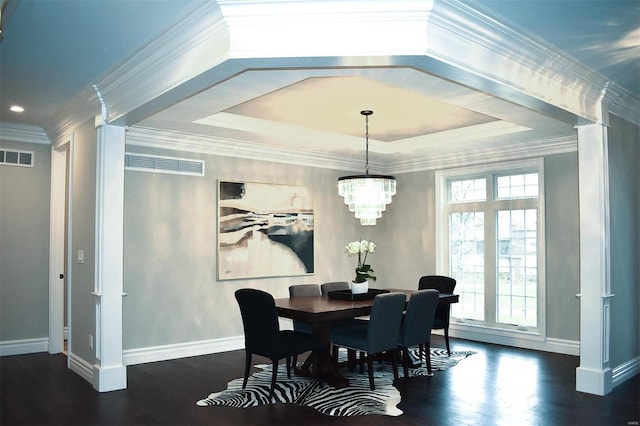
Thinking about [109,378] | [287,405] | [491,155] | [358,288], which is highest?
[491,155]

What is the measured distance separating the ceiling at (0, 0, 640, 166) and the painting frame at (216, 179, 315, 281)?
644 mm

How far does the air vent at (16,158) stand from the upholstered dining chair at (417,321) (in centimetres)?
466

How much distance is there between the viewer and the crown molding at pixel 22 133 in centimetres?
582

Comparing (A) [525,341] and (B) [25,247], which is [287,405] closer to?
(A) [525,341]

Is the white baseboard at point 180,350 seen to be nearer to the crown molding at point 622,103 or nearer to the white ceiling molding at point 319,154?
the white ceiling molding at point 319,154

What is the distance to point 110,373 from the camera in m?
4.50

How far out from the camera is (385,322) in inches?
178

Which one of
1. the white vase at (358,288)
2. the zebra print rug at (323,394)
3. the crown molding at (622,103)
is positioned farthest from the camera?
the white vase at (358,288)

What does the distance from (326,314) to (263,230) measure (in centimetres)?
250

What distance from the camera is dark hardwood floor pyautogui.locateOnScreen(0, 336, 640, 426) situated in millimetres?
3775

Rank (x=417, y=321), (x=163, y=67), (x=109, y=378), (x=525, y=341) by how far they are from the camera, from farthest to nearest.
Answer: (x=525, y=341) → (x=417, y=321) → (x=109, y=378) → (x=163, y=67)

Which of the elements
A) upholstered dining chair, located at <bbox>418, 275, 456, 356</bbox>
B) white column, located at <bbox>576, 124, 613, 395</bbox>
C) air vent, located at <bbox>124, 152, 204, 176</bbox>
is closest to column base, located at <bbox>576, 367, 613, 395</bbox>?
white column, located at <bbox>576, 124, 613, 395</bbox>

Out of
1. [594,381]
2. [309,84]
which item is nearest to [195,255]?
[309,84]

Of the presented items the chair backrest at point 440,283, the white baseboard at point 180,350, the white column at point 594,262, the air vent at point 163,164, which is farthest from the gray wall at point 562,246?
the air vent at point 163,164
